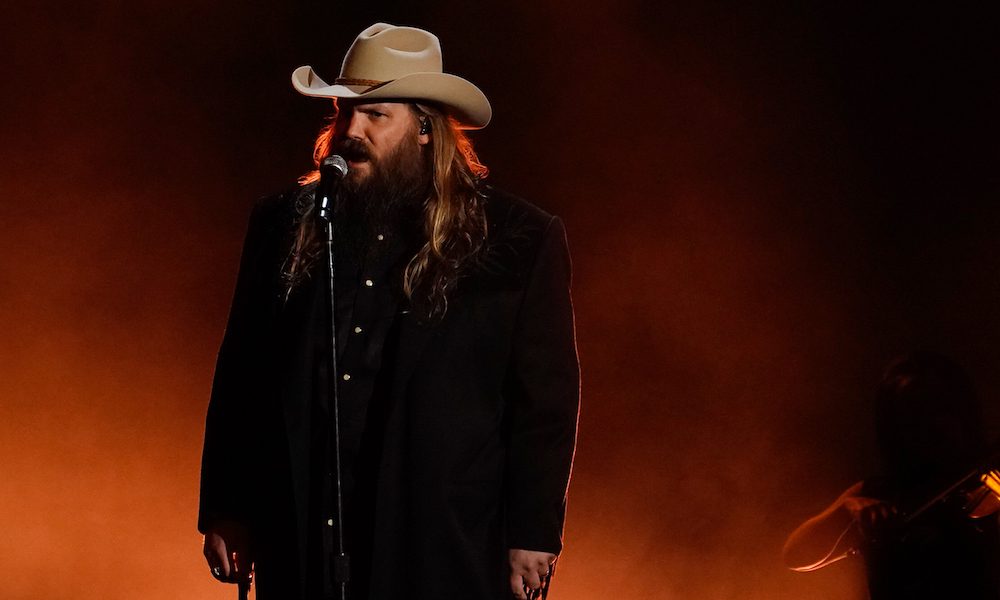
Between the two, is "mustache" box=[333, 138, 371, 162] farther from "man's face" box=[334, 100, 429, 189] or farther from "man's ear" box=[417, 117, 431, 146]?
"man's ear" box=[417, 117, 431, 146]

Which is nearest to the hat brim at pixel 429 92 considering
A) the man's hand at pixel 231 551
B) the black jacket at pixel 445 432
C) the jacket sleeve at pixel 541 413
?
the black jacket at pixel 445 432

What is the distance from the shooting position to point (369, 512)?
81.4 inches

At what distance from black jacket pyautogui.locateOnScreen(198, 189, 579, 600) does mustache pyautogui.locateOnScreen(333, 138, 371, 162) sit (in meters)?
0.24

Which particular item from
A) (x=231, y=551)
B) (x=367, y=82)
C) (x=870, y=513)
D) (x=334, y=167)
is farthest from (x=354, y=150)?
(x=870, y=513)

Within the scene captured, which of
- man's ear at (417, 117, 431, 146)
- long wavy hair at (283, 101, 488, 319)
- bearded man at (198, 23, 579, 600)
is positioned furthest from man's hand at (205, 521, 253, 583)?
man's ear at (417, 117, 431, 146)

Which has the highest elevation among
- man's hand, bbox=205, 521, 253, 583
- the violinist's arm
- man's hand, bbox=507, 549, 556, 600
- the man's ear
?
the man's ear

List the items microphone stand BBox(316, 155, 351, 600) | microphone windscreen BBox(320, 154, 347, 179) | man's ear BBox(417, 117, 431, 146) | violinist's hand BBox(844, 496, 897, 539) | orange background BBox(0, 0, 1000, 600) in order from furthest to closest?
orange background BBox(0, 0, 1000, 600) < violinist's hand BBox(844, 496, 897, 539) < man's ear BBox(417, 117, 431, 146) < microphone windscreen BBox(320, 154, 347, 179) < microphone stand BBox(316, 155, 351, 600)

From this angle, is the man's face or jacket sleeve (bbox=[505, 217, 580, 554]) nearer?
jacket sleeve (bbox=[505, 217, 580, 554])

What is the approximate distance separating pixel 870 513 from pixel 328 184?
212cm

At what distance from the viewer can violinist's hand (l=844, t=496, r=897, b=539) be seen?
10.3ft

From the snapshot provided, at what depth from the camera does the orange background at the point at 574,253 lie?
4.10 meters

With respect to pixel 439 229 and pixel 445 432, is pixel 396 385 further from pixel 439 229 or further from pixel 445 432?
pixel 439 229

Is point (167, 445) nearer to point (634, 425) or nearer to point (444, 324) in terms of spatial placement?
point (634, 425)

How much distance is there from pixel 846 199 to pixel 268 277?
2.57 metres
